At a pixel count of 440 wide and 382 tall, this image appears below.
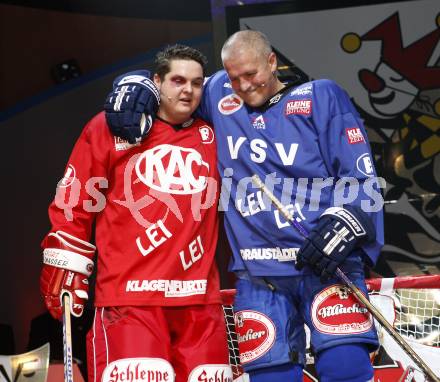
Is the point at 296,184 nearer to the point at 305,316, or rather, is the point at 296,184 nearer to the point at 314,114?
the point at 314,114

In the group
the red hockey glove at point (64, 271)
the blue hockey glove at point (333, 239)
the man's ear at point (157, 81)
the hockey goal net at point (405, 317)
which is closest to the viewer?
the blue hockey glove at point (333, 239)

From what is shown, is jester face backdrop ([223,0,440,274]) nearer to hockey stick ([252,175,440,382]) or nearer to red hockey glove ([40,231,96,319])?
hockey stick ([252,175,440,382])

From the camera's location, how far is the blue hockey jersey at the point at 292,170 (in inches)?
107

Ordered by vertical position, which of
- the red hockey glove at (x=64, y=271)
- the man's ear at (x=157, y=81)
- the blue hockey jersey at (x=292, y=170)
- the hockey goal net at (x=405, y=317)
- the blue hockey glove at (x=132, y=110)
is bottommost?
the hockey goal net at (x=405, y=317)

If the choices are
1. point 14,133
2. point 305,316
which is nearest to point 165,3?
point 14,133

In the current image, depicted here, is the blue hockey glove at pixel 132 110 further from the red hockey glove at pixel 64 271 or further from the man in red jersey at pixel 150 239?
the red hockey glove at pixel 64 271

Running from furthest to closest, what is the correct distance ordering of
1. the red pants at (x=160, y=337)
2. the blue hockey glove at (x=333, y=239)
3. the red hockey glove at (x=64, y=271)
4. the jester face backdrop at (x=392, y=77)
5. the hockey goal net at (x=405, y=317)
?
1. the jester face backdrop at (x=392, y=77)
2. the hockey goal net at (x=405, y=317)
3. the red hockey glove at (x=64, y=271)
4. the red pants at (x=160, y=337)
5. the blue hockey glove at (x=333, y=239)

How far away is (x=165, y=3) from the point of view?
189 inches

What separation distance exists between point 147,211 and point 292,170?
0.47 meters

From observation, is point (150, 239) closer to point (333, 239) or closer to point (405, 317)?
point (333, 239)

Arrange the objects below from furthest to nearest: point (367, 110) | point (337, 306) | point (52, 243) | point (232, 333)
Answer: point (367, 110), point (232, 333), point (52, 243), point (337, 306)

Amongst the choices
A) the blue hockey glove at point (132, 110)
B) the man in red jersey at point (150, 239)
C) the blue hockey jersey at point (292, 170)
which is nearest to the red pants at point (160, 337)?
the man in red jersey at point (150, 239)

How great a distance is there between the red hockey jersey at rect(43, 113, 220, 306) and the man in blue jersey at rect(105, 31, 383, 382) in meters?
0.07

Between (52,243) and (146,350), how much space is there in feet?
1.50
